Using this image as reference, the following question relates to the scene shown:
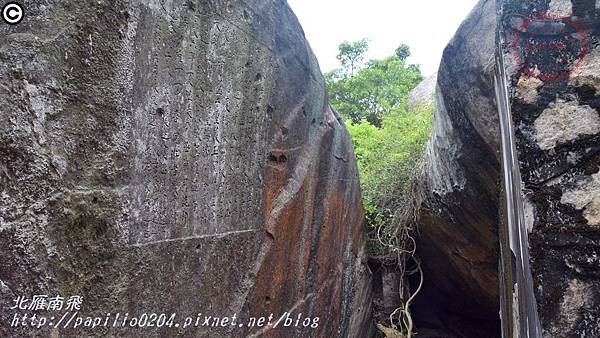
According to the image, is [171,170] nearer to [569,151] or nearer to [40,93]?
[40,93]

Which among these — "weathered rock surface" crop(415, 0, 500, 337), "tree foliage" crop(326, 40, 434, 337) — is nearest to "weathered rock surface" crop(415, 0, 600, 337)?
"weathered rock surface" crop(415, 0, 500, 337)

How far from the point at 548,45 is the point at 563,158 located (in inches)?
16.8

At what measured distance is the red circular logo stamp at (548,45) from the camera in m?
1.57

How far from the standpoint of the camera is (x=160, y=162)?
7.77 ft

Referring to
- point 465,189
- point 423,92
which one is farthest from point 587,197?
point 423,92

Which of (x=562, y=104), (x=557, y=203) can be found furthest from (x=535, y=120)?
(x=557, y=203)

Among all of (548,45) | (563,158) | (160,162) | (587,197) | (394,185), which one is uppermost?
(394,185)

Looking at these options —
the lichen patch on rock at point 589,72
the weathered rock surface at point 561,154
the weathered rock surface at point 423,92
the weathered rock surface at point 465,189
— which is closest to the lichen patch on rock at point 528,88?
the weathered rock surface at point 561,154

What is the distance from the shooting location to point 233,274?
2850mm

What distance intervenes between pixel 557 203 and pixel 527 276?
0.25m

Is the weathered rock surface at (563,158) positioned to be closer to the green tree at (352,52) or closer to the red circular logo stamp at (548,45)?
the red circular logo stamp at (548,45)

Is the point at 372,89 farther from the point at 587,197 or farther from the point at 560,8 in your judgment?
the point at 587,197

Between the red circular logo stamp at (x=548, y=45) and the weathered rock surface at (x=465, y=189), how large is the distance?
217cm

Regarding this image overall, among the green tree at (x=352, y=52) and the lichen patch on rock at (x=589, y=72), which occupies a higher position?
the green tree at (x=352, y=52)
